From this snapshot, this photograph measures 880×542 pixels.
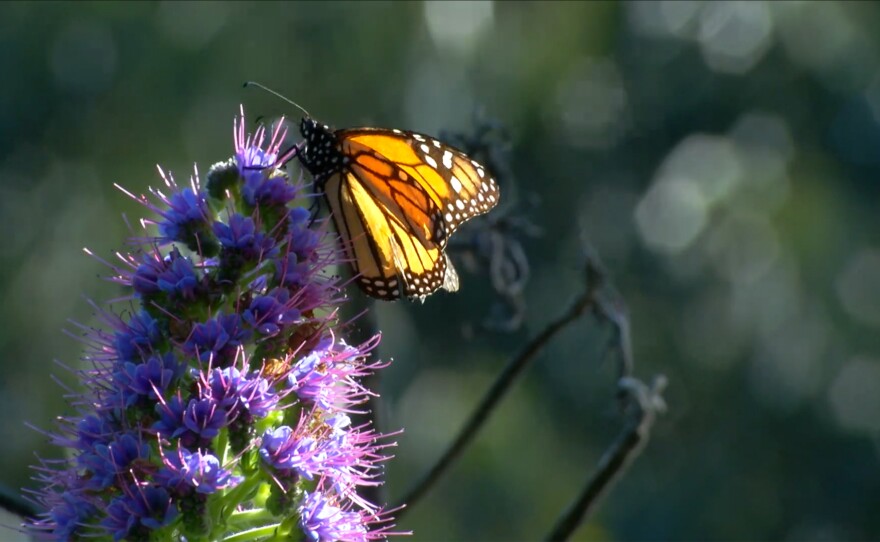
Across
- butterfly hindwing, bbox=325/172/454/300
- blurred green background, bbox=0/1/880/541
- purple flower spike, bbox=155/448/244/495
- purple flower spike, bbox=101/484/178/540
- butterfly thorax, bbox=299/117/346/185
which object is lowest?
blurred green background, bbox=0/1/880/541

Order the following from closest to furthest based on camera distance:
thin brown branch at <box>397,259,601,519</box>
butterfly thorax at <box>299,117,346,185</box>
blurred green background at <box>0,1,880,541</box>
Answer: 1. butterfly thorax at <box>299,117,346,185</box>
2. thin brown branch at <box>397,259,601,519</box>
3. blurred green background at <box>0,1,880,541</box>

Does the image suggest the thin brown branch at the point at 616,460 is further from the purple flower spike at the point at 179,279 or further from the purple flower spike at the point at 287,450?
the purple flower spike at the point at 179,279

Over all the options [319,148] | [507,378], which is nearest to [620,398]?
[507,378]

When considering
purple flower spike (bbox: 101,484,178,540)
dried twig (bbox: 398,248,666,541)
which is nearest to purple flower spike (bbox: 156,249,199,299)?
purple flower spike (bbox: 101,484,178,540)

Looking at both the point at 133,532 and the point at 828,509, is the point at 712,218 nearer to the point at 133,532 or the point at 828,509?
the point at 828,509

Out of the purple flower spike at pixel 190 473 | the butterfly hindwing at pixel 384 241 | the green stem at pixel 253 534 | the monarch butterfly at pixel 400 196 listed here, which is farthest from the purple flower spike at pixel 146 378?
the monarch butterfly at pixel 400 196

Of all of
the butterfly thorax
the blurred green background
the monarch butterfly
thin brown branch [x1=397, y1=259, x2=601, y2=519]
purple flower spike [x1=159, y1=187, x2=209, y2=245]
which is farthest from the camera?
the blurred green background

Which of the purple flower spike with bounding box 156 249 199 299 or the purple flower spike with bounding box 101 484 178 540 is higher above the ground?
the purple flower spike with bounding box 156 249 199 299

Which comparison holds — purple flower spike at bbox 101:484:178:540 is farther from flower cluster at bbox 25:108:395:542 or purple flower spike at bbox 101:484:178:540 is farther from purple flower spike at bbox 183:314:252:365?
purple flower spike at bbox 183:314:252:365
